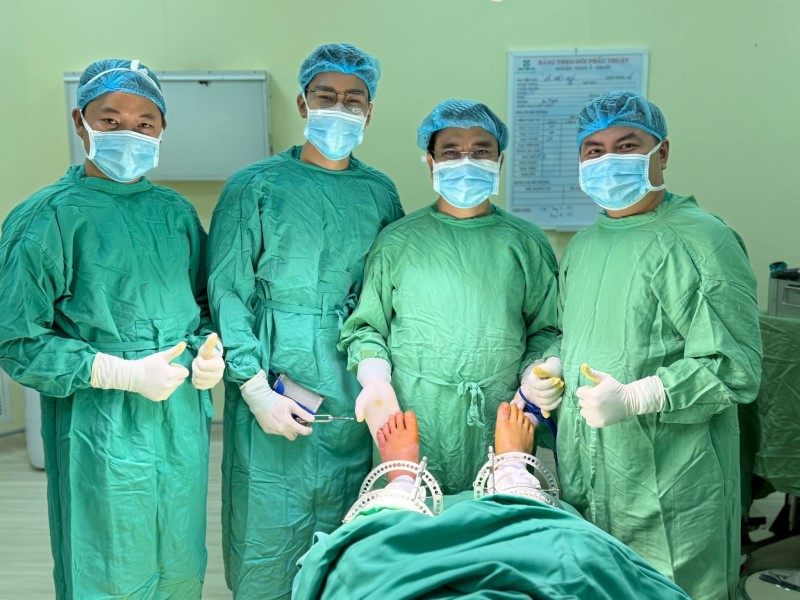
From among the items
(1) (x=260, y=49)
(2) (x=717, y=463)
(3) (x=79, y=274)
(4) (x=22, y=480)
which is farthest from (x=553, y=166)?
(4) (x=22, y=480)

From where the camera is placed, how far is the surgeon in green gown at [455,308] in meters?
1.83

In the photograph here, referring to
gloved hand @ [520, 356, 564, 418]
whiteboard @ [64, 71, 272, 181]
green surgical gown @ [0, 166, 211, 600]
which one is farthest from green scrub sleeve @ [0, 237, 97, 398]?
whiteboard @ [64, 71, 272, 181]

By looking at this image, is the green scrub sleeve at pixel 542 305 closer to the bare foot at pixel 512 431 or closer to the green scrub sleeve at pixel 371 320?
the bare foot at pixel 512 431

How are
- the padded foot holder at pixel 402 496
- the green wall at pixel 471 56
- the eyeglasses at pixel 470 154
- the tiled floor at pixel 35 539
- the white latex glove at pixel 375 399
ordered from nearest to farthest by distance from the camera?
the padded foot holder at pixel 402 496 → the white latex glove at pixel 375 399 → the eyeglasses at pixel 470 154 → the tiled floor at pixel 35 539 → the green wall at pixel 471 56

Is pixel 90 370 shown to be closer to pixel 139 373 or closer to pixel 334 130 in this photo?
pixel 139 373

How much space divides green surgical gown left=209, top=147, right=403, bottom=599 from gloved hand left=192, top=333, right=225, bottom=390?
0.18 metres

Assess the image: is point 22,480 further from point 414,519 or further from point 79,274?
point 414,519

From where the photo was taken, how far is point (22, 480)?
3.39 m

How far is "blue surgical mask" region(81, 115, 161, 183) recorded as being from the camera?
5.50 ft

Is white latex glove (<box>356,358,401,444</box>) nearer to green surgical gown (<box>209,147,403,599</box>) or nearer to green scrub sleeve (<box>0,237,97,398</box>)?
green surgical gown (<box>209,147,403,599</box>)

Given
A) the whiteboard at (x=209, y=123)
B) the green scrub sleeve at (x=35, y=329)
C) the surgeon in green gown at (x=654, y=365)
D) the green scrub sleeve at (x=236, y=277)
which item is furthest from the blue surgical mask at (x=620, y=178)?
the whiteboard at (x=209, y=123)

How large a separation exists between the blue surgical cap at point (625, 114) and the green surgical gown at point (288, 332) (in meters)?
0.66

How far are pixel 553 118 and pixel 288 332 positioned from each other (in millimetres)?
2065

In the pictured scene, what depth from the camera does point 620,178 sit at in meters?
1.69
